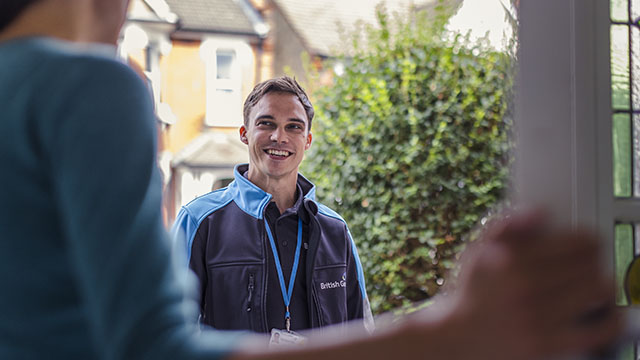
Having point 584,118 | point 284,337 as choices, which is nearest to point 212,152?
point 284,337

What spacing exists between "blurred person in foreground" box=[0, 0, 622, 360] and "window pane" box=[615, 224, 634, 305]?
0.66 meters

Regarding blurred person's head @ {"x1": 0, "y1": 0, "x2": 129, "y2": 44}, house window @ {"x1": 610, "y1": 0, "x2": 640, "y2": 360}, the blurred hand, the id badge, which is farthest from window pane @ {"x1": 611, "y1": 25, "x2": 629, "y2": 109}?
the id badge

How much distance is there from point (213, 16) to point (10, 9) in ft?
44.6

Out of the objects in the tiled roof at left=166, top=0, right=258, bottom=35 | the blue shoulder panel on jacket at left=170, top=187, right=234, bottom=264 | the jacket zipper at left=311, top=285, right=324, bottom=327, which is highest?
the tiled roof at left=166, top=0, right=258, bottom=35

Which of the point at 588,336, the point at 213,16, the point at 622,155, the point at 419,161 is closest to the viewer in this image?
the point at 588,336

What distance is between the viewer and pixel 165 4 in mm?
13016

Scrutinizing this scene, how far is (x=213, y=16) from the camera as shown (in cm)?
1360

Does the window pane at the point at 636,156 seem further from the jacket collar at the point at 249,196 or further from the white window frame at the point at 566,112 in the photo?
the jacket collar at the point at 249,196

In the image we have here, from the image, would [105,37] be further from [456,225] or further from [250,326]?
[456,225]

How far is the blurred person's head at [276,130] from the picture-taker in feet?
9.23

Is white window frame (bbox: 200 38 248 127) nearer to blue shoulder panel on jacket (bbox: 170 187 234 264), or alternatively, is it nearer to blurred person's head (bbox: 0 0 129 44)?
blue shoulder panel on jacket (bbox: 170 187 234 264)

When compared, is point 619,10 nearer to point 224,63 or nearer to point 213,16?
Answer: point 224,63

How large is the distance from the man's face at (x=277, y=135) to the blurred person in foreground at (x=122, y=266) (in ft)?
7.51

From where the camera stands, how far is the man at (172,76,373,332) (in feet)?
8.02
